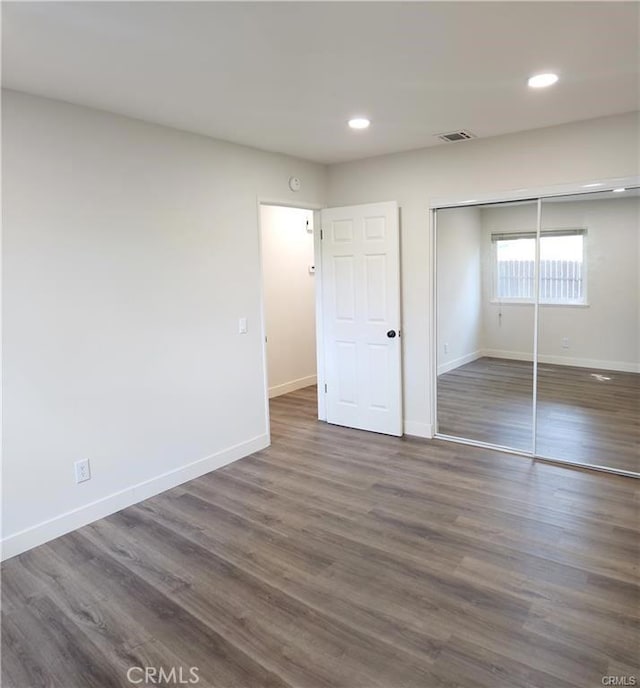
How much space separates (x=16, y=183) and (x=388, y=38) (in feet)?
6.86

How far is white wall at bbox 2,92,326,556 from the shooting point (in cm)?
272

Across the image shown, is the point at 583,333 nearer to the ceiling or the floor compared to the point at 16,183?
nearer to the floor

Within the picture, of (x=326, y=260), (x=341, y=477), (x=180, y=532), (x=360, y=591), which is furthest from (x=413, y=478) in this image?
(x=326, y=260)

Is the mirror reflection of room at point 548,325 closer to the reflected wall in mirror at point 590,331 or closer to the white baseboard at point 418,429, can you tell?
the reflected wall in mirror at point 590,331

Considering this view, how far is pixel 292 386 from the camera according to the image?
21.0ft

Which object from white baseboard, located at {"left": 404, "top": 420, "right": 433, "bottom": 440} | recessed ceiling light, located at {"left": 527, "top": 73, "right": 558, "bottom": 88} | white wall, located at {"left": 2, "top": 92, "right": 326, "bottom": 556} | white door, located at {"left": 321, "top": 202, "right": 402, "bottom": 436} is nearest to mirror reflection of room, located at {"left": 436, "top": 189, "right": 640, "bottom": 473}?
white baseboard, located at {"left": 404, "top": 420, "right": 433, "bottom": 440}

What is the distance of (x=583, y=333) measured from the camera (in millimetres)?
3941

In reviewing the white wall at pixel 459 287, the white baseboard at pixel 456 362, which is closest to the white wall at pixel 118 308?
the white wall at pixel 459 287

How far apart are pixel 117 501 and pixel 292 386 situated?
11.0 ft

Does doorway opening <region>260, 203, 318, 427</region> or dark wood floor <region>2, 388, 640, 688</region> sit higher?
doorway opening <region>260, 203, 318, 427</region>

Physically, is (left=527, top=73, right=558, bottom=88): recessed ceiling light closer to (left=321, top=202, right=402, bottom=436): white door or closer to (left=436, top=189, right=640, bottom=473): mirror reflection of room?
(left=436, top=189, right=640, bottom=473): mirror reflection of room

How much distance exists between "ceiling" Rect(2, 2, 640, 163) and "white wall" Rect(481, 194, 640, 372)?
2.27ft

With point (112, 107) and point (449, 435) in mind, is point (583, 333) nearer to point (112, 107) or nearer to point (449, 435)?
point (449, 435)

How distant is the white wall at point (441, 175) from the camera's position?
345 centimetres
